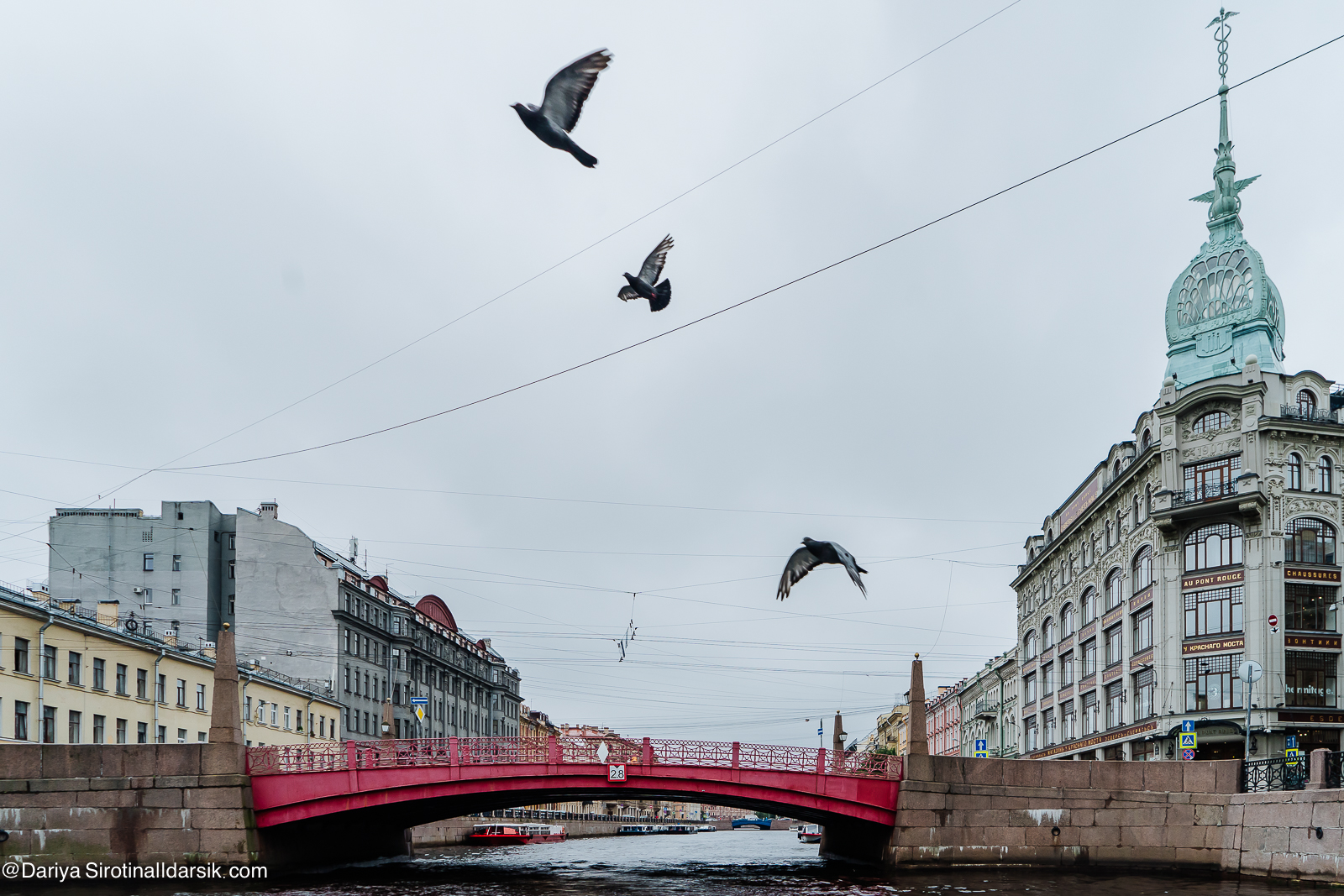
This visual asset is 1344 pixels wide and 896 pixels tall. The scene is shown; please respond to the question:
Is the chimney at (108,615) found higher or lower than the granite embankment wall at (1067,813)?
higher

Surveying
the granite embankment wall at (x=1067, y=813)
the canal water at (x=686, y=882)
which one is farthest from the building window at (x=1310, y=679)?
the canal water at (x=686, y=882)

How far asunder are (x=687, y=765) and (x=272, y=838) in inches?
489

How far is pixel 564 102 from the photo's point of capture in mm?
15750

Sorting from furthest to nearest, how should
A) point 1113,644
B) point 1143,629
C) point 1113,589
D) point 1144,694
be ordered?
point 1113,589
point 1113,644
point 1143,629
point 1144,694

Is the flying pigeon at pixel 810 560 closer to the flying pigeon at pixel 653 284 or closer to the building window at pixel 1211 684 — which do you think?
the flying pigeon at pixel 653 284

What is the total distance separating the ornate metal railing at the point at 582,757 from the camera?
3706cm

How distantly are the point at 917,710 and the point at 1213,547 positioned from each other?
24829 mm

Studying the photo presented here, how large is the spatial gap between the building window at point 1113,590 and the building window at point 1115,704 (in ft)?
13.2

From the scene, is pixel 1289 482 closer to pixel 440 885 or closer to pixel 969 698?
pixel 440 885

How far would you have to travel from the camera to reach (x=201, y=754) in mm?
35156

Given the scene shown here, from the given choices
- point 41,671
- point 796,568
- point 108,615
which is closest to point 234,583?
point 108,615

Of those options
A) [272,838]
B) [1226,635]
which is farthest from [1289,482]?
[272,838]

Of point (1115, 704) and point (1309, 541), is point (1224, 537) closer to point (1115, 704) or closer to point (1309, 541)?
point (1309, 541)

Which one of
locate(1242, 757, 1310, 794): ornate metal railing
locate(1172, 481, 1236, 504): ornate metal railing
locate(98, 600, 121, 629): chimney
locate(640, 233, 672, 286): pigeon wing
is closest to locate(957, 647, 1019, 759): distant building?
locate(1172, 481, 1236, 504): ornate metal railing
